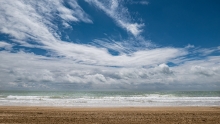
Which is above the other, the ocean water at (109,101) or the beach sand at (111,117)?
the ocean water at (109,101)

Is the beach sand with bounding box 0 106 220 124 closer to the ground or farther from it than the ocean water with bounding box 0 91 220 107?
Answer: closer to the ground

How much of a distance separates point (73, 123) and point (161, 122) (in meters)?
5.27

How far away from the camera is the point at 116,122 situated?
10453mm

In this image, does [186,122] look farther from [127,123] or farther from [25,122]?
[25,122]

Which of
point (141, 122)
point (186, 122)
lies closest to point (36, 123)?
point (141, 122)

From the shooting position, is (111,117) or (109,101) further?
(109,101)

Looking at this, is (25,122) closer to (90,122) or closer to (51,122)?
Answer: (51,122)

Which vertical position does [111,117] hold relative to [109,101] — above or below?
below

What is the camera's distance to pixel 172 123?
33.8 feet

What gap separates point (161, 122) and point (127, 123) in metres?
2.11

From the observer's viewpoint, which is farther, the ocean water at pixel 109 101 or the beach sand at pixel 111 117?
the ocean water at pixel 109 101

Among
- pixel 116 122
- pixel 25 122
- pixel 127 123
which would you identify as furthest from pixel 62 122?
pixel 127 123

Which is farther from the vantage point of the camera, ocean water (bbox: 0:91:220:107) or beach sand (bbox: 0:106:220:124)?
ocean water (bbox: 0:91:220:107)

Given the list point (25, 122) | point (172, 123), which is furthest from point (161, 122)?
point (25, 122)
